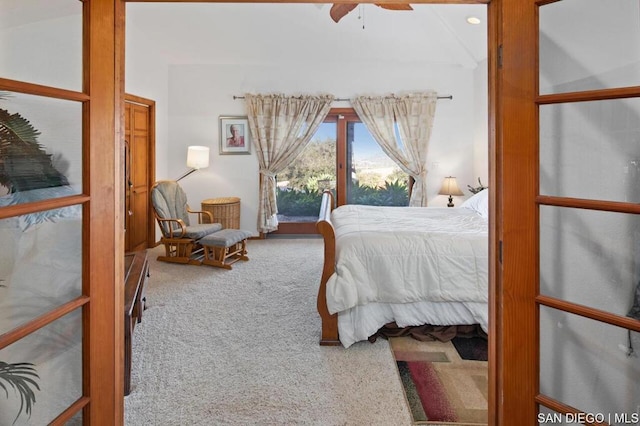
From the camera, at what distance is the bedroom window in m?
6.34

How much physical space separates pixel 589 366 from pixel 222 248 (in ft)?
13.9

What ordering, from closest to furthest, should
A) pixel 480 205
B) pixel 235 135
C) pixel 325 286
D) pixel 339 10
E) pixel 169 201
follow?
1. pixel 325 286
2. pixel 480 205
3. pixel 339 10
4. pixel 169 201
5. pixel 235 135

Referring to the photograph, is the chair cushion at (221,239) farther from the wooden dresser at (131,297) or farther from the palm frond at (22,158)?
the palm frond at (22,158)

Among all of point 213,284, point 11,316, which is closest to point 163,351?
point 213,284

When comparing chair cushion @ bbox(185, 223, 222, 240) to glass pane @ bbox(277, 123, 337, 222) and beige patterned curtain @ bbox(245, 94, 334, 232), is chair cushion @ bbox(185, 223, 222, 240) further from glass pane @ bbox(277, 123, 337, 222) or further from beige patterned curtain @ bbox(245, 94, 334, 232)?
glass pane @ bbox(277, 123, 337, 222)

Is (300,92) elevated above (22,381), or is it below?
→ above

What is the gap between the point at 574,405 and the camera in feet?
4.06

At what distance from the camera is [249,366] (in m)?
2.52

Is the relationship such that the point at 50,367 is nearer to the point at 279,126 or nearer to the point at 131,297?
the point at 131,297

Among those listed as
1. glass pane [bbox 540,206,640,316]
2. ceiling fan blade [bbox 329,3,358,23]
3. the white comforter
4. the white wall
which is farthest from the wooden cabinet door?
glass pane [bbox 540,206,640,316]

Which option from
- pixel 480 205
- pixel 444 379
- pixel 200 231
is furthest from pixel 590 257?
pixel 200 231

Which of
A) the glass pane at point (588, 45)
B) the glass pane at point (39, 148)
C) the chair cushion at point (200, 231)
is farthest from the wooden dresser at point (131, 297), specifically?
the glass pane at point (588, 45)

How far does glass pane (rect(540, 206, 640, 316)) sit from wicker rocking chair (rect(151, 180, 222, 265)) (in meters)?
4.37

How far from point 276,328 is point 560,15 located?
2697 mm
